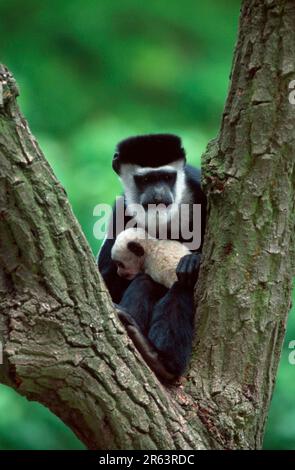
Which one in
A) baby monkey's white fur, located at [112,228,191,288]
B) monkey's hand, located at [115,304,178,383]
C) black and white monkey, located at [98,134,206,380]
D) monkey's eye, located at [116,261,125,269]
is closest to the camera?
monkey's hand, located at [115,304,178,383]

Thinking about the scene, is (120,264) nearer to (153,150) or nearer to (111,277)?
(111,277)

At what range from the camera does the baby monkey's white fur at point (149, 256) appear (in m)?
2.67

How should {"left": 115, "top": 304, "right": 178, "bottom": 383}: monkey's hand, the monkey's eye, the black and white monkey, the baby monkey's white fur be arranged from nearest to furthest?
{"left": 115, "top": 304, "right": 178, "bottom": 383}: monkey's hand < the black and white monkey < the baby monkey's white fur < the monkey's eye

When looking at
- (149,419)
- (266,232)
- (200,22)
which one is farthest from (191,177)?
(200,22)

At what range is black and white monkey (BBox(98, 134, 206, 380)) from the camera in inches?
95.0

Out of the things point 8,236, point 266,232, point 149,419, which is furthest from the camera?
point 266,232

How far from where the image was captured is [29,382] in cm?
189

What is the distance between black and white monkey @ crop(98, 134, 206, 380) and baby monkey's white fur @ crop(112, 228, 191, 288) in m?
0.04

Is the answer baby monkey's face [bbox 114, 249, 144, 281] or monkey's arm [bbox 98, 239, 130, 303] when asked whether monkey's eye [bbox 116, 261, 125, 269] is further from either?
monkey's arm [bbox 98, 239, 130, 303]

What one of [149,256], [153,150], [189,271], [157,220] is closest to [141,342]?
[189,271]

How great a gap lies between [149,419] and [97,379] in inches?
6.4

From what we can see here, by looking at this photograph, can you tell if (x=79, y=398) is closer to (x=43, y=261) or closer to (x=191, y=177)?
(x=43, y=261)

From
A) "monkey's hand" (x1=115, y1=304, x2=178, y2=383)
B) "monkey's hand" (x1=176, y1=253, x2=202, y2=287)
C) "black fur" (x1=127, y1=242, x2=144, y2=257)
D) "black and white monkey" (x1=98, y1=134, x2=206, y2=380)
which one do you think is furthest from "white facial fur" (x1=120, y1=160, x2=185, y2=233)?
"monkey's hand" (x1=115, y1=304, x2=178, y2=383)

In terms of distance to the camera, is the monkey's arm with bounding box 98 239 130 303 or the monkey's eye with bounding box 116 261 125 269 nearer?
the monkey's eye with bounding box 116 261 125 269
